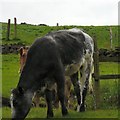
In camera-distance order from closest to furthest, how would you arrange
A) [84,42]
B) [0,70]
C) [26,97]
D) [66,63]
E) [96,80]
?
[26,97], [66,63], [84,42], [96,80], [0,70]

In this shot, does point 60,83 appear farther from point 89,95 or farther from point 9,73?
point 9,73

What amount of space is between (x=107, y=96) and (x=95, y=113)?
4.58 m

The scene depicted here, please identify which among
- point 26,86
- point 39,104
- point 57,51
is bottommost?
point 39,104

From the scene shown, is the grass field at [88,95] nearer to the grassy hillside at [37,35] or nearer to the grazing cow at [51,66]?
the grassy hillside at [37,35]

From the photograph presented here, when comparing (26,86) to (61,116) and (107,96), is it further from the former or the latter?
(107,96)

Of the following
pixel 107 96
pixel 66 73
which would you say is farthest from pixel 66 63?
pixel 107 96

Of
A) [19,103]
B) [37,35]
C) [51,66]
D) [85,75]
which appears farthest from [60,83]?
[37,35]

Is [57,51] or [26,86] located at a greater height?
[57,51]

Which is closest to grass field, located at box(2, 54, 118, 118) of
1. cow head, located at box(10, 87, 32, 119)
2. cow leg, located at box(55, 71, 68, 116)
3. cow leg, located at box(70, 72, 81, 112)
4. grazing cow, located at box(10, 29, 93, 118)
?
cow leg, located at box(70, 72, 81, 112)

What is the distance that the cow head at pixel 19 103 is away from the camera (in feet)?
39.2

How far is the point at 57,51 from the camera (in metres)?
13.6

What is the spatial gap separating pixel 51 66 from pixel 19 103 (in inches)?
64.7

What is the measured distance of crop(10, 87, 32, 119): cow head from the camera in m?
11.9

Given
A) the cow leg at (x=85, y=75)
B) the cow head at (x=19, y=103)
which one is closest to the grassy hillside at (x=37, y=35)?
the cow leg at (x=85, y=75)
